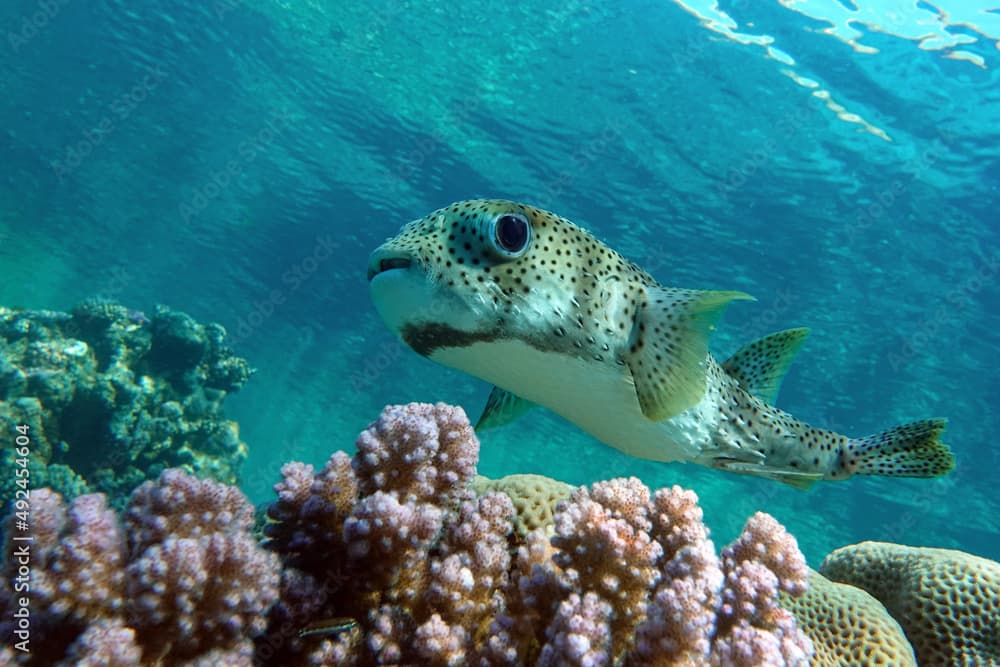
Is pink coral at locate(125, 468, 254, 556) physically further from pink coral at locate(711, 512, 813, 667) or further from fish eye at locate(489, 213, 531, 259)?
pink coral at locate(711, 512, 813, 667)

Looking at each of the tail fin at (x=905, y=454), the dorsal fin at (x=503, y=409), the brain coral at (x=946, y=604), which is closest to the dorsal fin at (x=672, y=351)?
the dorsal fin at (x=503, y=409)

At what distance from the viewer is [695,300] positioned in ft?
9.42

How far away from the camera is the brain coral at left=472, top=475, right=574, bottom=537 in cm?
315

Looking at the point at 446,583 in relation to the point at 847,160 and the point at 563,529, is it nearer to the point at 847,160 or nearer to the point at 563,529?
the point at 563,529

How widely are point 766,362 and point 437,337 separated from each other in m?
2.85

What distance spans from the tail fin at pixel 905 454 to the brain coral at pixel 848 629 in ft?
2.62

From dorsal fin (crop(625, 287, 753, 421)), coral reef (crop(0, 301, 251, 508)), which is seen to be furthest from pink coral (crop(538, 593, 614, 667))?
coral reef (crop(0, 301, 251, 508))

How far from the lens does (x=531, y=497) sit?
3.37 m

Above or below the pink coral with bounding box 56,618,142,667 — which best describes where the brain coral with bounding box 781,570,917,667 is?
above

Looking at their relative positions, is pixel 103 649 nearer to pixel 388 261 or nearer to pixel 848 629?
pixel 388 261

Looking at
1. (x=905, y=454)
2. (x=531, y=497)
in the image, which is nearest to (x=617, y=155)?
(x=905, y=454)

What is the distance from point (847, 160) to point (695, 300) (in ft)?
50.4

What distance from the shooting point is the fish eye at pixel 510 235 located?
2.45 m

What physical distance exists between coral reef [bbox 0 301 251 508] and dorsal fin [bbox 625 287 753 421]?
10072mm
